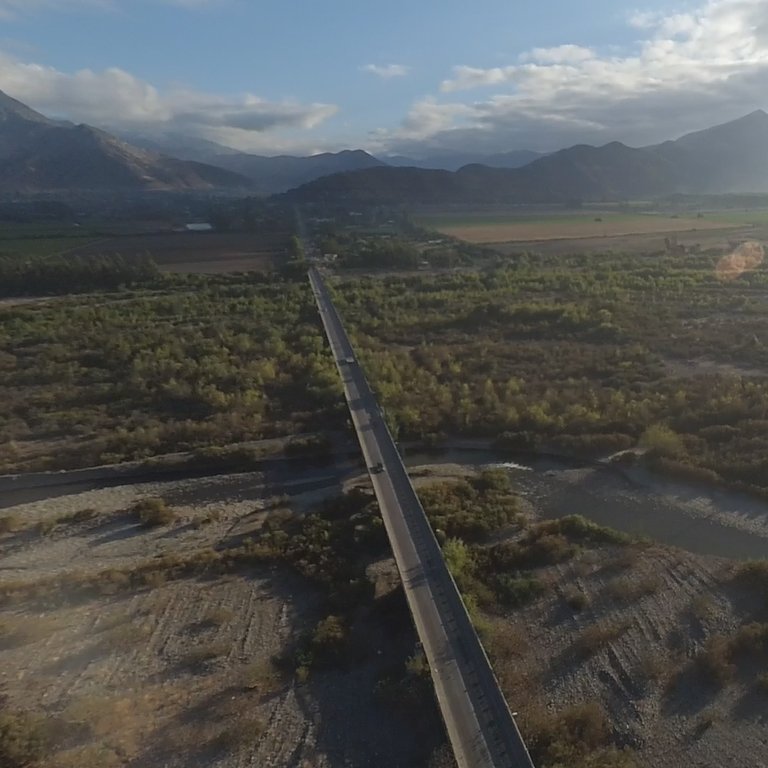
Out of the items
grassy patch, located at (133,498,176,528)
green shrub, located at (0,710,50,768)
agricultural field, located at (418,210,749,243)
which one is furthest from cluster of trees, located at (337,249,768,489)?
agricultural field, located at (418,210,749,243)

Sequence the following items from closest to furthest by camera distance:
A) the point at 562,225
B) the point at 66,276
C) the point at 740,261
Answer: the point at 66,276
the point at 740,261
the point at 562,225

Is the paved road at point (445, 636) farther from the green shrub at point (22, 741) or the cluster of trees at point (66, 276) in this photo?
the cluster of trees at point (66, 276)

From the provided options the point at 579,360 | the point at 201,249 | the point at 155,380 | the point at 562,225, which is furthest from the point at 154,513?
the point at 562,225

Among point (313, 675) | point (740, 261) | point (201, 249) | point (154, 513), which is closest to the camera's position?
point (313, 675)

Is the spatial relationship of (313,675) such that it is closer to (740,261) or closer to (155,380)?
(155,380)

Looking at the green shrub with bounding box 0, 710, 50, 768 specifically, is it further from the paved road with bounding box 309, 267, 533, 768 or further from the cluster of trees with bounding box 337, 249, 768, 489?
the cluster of trees with bounding box 337, 249, 768, 489

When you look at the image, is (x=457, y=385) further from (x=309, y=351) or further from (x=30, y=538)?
(x=30, y=538)
